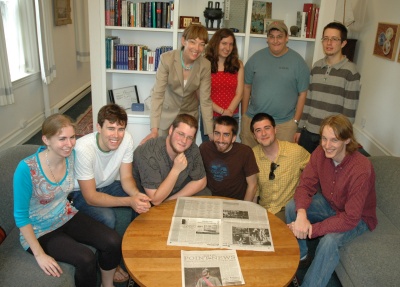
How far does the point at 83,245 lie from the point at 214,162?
0.99 metres

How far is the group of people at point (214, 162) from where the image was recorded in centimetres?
171

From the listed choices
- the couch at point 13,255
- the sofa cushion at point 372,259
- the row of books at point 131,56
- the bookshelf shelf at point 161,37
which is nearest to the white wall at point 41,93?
the bookshelf shelf at point 161,37

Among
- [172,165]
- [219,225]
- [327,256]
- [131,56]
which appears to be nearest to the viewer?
[219,225]

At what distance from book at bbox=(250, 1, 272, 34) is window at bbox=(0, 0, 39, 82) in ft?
9.23

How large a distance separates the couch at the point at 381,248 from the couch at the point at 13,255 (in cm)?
141

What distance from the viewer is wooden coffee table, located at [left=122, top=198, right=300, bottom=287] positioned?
56.1 inches

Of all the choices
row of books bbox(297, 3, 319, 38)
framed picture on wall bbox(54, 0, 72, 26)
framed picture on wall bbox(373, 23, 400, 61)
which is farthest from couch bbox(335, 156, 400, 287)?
framed picture on wall bbox(54, 0, 72, 26)

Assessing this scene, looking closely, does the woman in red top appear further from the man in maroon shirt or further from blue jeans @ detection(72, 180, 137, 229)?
blue jeans @ detection(72, 180, 137, 229)

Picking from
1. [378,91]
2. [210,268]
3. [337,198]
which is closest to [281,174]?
[337,198]

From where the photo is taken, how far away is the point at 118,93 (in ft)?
12.3

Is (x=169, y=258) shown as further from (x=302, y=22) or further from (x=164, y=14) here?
(x=302, y=22)

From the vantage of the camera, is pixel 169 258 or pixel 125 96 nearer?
pixel 169 258

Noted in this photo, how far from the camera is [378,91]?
4.49 metres

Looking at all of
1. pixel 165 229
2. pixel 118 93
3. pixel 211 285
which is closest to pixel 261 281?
pixel 211 285
